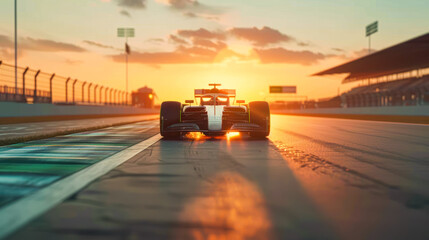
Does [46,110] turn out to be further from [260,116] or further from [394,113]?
[394,113]

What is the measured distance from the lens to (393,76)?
188 feet

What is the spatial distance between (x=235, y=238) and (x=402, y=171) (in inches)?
147

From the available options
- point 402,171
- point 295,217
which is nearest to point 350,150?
point 402,171

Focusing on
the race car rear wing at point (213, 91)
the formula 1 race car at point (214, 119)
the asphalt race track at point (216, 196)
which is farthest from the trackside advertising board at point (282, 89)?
the asphalt race track at point (216, 196)

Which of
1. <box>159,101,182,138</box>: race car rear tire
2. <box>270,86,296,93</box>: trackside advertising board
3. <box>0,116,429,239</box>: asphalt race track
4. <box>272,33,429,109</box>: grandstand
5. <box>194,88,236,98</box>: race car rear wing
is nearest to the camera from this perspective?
<box>0,116,429,239</box>: asphalt race track

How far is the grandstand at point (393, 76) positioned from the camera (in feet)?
124

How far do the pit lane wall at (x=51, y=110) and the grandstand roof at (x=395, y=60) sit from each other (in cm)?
2759

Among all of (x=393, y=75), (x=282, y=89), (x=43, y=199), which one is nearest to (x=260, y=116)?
(x=43, y=199)

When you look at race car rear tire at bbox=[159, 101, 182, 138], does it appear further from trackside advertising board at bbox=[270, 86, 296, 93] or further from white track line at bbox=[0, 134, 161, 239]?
trackside advertising board at bbox=[270, 86, 296, 93]

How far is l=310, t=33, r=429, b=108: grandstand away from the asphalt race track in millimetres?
30550

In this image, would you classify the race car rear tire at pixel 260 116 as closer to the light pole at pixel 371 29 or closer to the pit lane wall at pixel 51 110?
the pit lane wall at pixel 51 110

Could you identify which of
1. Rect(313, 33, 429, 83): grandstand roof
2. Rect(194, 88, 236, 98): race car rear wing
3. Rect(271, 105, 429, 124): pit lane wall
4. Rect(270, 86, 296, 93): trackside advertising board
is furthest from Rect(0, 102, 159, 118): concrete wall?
Rect(270, 86, 296, 93): trackside advertising board

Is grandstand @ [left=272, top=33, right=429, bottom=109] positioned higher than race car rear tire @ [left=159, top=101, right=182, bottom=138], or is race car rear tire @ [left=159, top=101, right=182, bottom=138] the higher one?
grandstand @ [left=272, top=33, right=429, bottom=109]

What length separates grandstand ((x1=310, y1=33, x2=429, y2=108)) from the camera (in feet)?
124
